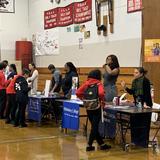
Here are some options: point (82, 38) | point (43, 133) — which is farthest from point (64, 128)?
point (82, 38)

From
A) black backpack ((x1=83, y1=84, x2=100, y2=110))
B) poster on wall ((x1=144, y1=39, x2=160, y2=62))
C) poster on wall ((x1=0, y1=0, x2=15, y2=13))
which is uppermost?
poster on wall ((x1=0, y1=0, x2=15, y2=13))

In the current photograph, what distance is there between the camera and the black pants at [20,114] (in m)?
8.85

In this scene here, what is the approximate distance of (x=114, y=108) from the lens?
6391 mm

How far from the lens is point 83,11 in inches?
448

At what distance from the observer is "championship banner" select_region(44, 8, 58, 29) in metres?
13.1

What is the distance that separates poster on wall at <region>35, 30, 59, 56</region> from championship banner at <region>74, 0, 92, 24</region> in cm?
146

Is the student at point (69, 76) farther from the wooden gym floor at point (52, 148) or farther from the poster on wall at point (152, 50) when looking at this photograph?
the poster on wall at point (152, 50)

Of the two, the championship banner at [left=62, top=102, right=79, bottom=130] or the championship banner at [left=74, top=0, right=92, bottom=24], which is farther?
the championship banner at [left=74, top=0, right=92, bottom=24]

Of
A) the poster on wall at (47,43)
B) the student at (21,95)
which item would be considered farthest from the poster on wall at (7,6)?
the student at (21,95)

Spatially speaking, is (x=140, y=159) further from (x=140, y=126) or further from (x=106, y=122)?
(x=106, y=122)

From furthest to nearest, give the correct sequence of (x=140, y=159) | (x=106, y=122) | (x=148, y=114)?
(x=106, y=122) → (x=148, y=114) → (x=140, y=159)

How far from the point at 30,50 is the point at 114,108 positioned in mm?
8686

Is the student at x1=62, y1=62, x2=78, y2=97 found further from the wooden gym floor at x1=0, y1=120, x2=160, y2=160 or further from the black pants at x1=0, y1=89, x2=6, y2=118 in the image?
the black pants at x1=0, y1=89, x2=6, y2=118

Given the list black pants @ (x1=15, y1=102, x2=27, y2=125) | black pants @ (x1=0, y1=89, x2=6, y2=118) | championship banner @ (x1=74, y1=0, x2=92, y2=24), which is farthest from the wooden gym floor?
championship banner @ (x1=74, y1=0, x2=92, y2=24)
